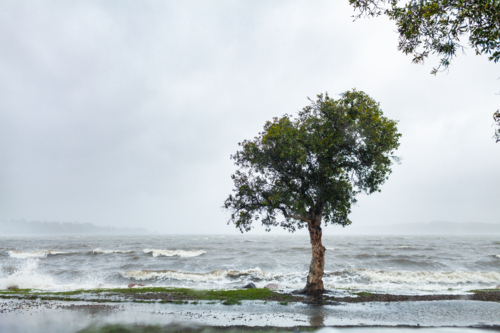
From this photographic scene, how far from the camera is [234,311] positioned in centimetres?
1442

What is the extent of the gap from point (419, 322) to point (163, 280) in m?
23.6

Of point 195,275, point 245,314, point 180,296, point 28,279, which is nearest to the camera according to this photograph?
point 245,314

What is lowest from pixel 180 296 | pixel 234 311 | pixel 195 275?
pixel 195 275

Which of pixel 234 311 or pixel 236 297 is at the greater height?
pixel 234 311

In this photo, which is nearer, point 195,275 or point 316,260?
point 316,260

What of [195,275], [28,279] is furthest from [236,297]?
[28,279]

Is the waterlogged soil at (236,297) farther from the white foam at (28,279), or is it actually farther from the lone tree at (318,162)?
the white foam at (28,279)

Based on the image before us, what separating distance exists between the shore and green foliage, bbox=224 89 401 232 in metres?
4.98

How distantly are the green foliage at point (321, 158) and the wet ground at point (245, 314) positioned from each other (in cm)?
550

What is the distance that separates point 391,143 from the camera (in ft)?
56.2

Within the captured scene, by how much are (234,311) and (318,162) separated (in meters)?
9.53

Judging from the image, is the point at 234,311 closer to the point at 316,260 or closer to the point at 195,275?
the point at 316,260

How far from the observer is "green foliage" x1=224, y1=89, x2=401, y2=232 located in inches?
671

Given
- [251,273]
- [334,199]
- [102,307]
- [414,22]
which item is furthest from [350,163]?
[251,273]
